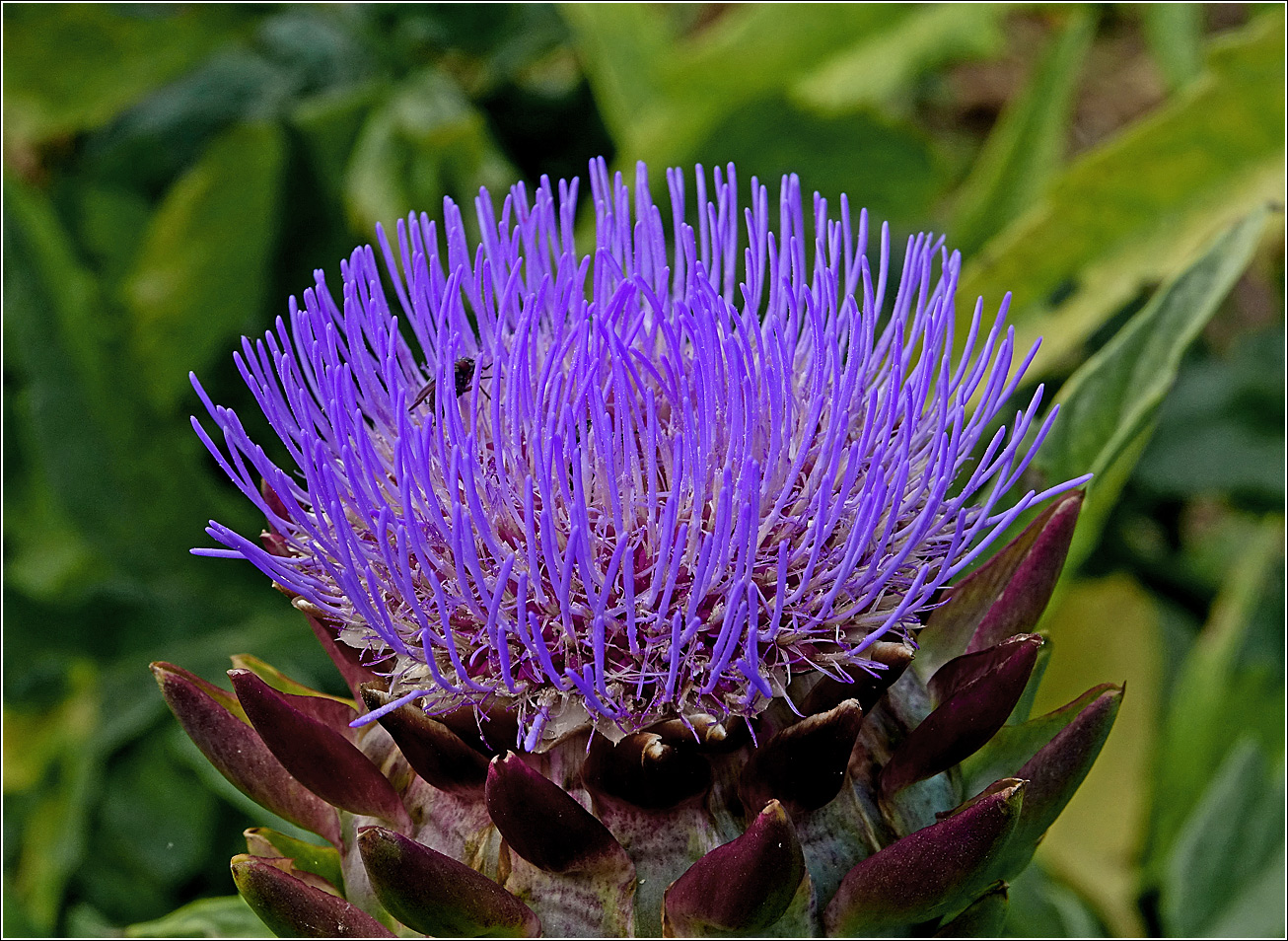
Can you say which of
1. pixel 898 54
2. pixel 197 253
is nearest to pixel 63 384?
pixel 197 253

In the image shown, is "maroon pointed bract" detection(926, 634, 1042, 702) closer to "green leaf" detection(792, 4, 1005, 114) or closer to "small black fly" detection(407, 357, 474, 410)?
"small black fly" detection(407, 357, 474, 410)

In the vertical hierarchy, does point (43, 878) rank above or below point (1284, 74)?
below

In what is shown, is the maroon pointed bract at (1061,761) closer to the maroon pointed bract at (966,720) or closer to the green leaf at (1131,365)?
the maroon pointed bract at (966,720)

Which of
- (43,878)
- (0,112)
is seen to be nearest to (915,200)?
(0,112)

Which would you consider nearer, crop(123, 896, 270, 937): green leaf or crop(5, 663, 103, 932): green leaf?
crop(123, 896, 270, 937): green leaf

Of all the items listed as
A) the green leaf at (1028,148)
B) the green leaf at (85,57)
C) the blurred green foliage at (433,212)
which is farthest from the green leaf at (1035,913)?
the green leaf at (85,57)

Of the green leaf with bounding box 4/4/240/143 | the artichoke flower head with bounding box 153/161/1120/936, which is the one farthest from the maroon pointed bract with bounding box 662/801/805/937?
A: the green leaf with bounding box 4/4/240/143

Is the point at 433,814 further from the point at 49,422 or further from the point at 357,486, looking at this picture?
the point at 49,422
